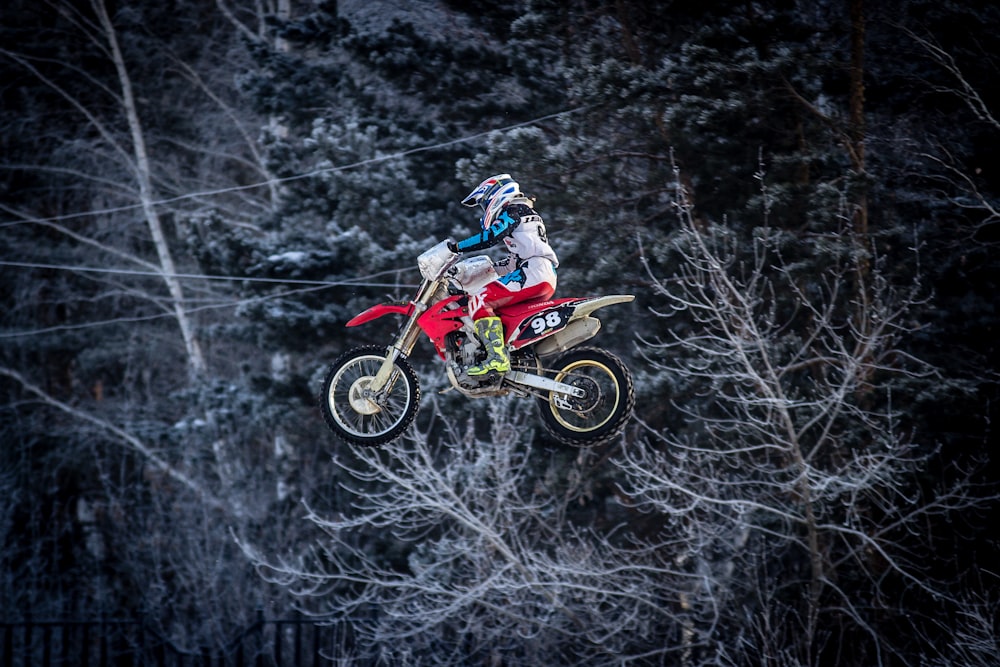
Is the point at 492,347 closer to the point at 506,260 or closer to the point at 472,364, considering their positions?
the point at 472,364

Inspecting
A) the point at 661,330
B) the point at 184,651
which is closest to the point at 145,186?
the point at 184,651

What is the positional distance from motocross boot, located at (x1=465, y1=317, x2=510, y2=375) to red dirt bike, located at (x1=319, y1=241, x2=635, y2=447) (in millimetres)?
37

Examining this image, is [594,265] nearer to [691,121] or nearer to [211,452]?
[691,121]

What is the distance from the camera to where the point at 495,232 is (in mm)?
5508

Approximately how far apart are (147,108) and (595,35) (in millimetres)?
12847

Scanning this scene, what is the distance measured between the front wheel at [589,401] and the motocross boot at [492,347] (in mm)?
468

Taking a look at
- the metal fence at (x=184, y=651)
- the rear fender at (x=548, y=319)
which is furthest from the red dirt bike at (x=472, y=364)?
the metal fence at (x=184, y=651)

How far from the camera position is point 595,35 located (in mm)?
14945

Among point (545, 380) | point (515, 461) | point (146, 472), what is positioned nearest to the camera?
point (545, 380)

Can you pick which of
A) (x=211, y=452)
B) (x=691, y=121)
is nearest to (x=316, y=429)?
(x=211, y=452)

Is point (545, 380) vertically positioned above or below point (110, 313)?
above

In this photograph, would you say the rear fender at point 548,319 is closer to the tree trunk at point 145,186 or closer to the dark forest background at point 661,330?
the dark forest background at point 661,330

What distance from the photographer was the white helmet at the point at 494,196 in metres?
5.51

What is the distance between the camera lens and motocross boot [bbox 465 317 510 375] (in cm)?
564
